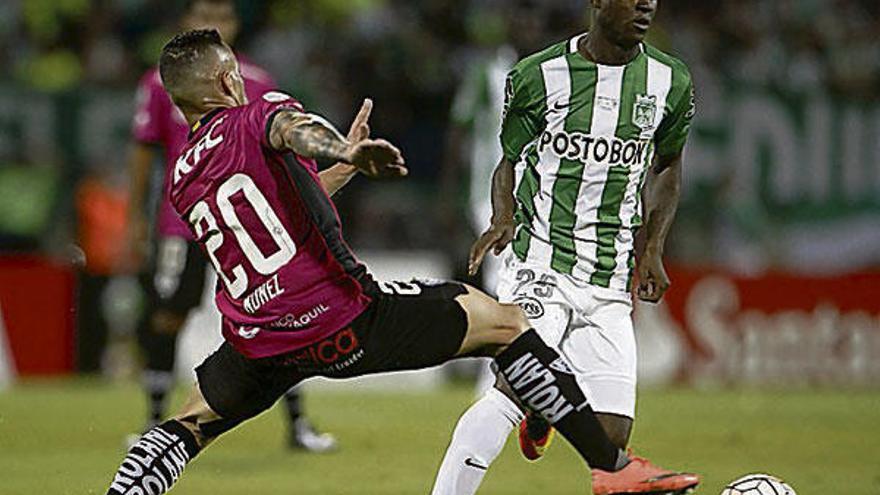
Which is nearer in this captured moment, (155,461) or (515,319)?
(515,319)

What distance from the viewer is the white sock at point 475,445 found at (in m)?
6.53

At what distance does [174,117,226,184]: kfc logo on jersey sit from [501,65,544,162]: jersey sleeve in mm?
1335

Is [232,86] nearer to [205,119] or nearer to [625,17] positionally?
[205,119]

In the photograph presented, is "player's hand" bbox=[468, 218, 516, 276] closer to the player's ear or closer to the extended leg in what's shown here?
the extended leg

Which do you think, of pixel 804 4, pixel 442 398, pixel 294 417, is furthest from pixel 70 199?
pixel 804 4

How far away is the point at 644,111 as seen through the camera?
270 inches

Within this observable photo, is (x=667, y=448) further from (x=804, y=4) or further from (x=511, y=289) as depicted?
(x=804, y=4)

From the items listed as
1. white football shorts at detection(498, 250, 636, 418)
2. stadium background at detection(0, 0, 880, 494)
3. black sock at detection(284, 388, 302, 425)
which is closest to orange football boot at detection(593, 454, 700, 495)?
white football shorts at detection(498, 250, 636, 418)

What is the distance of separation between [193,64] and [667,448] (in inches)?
207

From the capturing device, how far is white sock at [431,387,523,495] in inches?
257

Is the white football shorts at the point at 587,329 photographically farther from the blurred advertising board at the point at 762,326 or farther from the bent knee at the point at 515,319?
the blurred advertising board at the point at 762,326

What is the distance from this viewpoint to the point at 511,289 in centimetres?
692

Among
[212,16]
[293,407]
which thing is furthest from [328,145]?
[293,407]

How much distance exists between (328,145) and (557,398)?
1.27 metres
